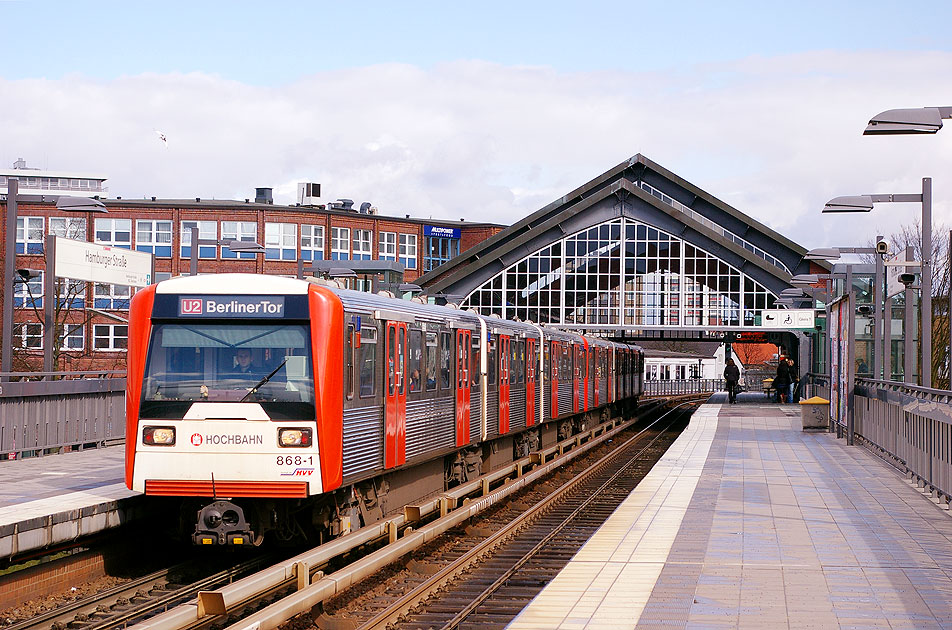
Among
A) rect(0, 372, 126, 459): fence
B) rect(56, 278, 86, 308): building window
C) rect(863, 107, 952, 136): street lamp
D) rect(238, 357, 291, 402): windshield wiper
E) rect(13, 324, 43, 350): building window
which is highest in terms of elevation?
rect(863, 107, 952, 136): street lamp

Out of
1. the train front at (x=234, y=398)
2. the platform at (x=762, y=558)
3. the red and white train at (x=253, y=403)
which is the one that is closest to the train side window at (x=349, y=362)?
the red and white train at (x=253, y=403)

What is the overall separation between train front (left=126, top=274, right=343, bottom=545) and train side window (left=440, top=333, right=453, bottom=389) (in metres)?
4.99

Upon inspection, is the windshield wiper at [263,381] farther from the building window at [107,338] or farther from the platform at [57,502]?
the building window at [107,338]

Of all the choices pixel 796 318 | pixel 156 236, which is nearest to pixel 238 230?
pixel 156 236

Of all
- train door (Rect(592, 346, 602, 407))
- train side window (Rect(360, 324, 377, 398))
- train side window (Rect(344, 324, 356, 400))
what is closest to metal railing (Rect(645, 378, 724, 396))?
train door (Rect(592, 346, 602, 407))

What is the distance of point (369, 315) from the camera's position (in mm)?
12914

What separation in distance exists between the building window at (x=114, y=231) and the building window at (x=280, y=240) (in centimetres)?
723

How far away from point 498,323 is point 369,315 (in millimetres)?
8566

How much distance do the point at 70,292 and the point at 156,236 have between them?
15.6 metres

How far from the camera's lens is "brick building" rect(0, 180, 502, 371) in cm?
6106

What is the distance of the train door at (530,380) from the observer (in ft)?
78.6

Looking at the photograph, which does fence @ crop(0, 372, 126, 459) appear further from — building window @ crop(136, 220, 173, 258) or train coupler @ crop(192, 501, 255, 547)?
building window @ crop(136, 220, 173, 258)

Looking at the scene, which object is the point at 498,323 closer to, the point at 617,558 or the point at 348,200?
the point at 617,558

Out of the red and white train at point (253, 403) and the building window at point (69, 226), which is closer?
the red and white train at point (253, 403)
